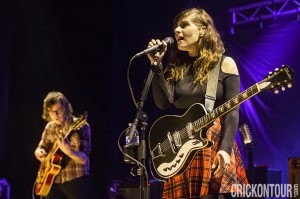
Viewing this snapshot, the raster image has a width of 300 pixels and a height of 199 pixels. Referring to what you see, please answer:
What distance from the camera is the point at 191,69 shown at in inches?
128

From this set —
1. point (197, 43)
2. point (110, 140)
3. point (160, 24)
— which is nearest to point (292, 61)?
point (160, 24)

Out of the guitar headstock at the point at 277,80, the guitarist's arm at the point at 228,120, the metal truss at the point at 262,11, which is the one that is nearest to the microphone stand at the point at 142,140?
the guitarist's arm at the point at 228,120

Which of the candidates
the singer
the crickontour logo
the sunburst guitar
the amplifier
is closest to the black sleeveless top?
the singer

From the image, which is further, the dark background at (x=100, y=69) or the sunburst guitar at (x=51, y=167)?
the dark background at (x=100, y=69)

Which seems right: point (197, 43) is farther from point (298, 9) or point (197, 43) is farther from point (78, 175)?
point (298, 9)

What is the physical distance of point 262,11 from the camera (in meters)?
7.72

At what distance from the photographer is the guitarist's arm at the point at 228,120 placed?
2818 millimetres

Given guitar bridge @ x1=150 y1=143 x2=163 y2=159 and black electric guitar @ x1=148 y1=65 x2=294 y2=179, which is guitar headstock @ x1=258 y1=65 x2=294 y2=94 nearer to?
black electric guitar @ x1=148 y1=65 x2=294 y2=179

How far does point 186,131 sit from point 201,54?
1.79 feet

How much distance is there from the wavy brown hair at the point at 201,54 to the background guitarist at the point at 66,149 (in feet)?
7.82

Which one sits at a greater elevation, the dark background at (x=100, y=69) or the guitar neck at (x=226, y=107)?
the dark background at (x=100, y=69)

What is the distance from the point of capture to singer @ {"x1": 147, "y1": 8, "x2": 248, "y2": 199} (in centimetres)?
289

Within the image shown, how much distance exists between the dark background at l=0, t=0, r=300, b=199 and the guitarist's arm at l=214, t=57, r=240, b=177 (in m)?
4.42

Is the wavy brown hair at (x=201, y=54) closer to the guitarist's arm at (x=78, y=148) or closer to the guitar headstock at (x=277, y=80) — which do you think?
the guitar headstock at (x=277, y=80)
